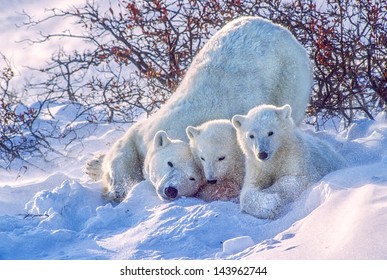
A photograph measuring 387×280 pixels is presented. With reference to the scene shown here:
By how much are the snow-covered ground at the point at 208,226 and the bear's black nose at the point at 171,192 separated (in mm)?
78

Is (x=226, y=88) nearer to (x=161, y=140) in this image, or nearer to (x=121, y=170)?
(x=161, y=140)

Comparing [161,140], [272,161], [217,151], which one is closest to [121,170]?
[161,140]

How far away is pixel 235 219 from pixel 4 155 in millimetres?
4370

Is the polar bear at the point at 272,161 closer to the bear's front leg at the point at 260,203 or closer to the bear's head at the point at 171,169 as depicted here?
the bear's front leg at the point at 260,203

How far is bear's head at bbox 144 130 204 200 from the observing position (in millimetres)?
4650

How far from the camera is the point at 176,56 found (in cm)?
728

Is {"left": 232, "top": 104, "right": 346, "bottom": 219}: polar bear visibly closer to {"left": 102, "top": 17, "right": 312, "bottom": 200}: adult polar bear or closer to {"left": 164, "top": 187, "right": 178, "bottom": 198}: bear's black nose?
{"left": 164, "top": 187, "right": 178, "bottom": 198}: bear's black nose

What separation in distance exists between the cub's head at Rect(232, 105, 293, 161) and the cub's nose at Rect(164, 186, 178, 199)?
1.85ft

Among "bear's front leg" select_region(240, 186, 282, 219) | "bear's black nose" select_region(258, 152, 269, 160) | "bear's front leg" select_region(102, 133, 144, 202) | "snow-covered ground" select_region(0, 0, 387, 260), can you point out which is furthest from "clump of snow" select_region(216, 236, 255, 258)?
"bear's front leg" select_region(102, 133, 144, 202)

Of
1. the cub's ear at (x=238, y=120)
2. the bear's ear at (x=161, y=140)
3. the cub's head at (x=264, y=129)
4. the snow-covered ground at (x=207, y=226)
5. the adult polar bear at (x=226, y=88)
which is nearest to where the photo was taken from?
the snow-covered ground at (x=207, y=226)

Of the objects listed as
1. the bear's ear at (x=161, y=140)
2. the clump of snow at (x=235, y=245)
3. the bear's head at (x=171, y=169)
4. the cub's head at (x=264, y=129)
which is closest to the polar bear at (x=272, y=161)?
the cub's head at (x=264, y=129)

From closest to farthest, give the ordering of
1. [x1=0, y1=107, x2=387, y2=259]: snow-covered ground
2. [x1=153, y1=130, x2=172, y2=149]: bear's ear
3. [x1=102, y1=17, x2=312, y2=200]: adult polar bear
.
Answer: [x1=0, y1=107, x2=387, y2=259]: snow-covered ground < [x1=153, y1=130, x2=172, y2=149]: bear's ear < [x1=102, y1=17, x2=312, y2=200]: adult polar bear

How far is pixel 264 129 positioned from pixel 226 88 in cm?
144

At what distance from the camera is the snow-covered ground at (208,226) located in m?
3.11
